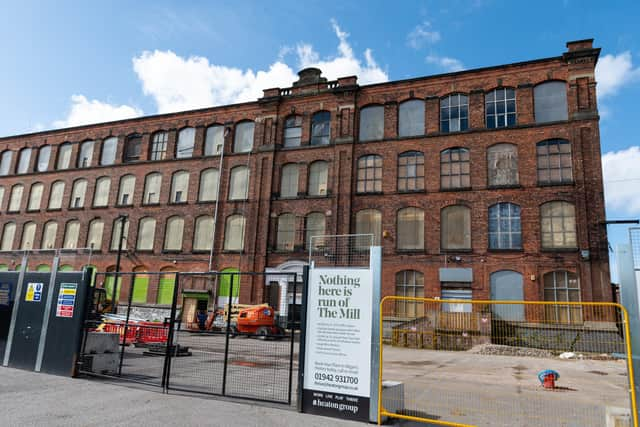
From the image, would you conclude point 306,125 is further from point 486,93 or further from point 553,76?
point 553,76

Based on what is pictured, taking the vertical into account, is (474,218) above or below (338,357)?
above

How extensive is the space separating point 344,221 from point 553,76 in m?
15.1

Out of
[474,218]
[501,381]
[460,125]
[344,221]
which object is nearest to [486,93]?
[460,125]

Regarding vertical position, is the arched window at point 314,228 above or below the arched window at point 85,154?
below

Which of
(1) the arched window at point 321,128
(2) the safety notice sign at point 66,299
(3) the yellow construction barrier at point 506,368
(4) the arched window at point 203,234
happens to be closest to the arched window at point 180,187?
(4) the arched window at point 203,234

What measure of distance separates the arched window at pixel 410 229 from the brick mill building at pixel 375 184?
6 centimetres

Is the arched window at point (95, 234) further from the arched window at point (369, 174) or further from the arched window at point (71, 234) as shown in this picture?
the arched window at point (369, 174)

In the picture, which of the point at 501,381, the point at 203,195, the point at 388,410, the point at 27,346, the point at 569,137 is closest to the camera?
the point at 388,410

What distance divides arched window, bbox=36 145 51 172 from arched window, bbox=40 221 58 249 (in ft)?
18.8

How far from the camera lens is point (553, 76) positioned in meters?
26.3

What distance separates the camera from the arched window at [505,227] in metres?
25.5

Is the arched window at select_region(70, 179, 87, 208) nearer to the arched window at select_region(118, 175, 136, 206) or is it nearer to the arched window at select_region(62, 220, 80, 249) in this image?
the arched window at select_region(62, 220, 80, 249)

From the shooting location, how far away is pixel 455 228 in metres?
26.7

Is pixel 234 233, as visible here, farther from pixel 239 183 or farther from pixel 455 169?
pixel 455 169
